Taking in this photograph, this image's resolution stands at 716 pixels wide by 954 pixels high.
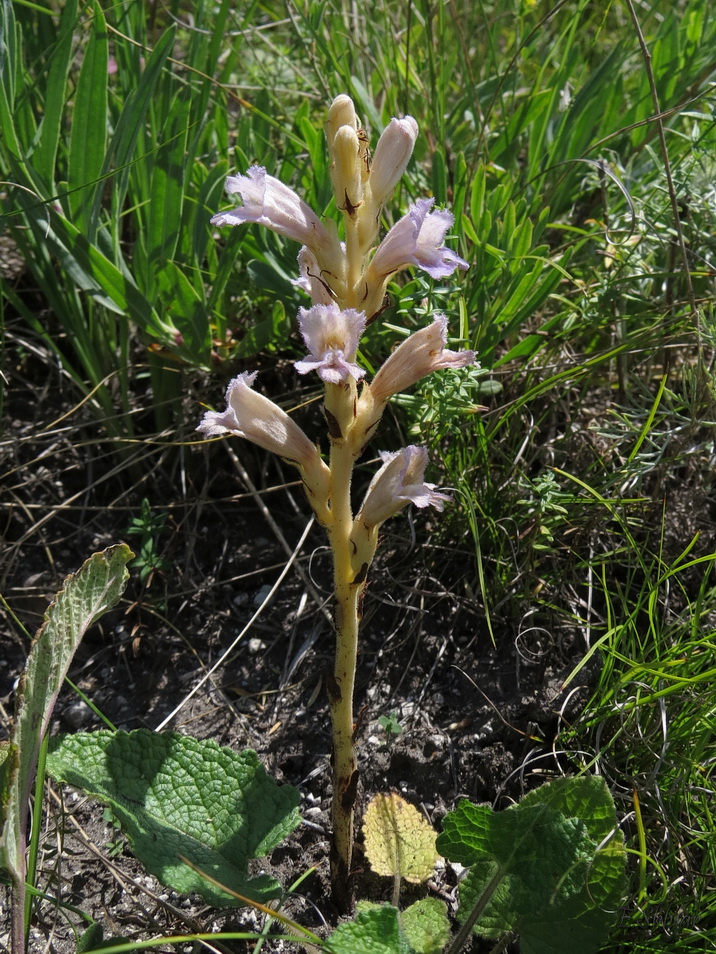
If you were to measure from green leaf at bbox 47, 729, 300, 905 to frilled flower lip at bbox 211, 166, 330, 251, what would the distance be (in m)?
1.09

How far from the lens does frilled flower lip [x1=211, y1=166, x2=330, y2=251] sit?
4.83 feet

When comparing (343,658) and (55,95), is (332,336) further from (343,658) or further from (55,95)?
(55,95)

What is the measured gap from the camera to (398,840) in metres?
1.83

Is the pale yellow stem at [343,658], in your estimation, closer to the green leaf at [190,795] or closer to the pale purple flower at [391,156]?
the green leaf at [190,795]

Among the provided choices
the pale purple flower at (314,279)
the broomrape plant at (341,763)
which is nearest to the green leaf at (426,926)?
the broomrape plant at (341,763)

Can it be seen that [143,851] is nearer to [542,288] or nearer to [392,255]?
[392,255]

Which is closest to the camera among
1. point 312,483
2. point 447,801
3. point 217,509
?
point 312,483

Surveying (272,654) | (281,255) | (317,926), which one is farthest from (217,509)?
(317,926)

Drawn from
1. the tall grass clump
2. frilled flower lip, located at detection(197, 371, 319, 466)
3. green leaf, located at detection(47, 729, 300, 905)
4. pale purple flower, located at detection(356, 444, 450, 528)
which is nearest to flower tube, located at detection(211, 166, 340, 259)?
frilled flower lip, located at detection(197, 371, 319, 466)

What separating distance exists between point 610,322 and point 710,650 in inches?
37.6

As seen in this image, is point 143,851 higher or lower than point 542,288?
lower

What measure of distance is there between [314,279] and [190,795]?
1.12m

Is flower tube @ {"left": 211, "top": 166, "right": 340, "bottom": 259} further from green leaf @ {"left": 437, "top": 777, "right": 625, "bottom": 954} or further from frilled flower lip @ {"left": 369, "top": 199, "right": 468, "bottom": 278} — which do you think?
green leaf @ {"left": 437, "top": 777, "right": 625, "bottom": 954}

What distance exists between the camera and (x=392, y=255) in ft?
4.75
